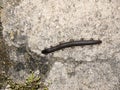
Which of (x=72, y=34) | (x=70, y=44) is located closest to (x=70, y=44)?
(x=70, y=44)

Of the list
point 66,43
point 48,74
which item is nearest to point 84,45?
point 66,43

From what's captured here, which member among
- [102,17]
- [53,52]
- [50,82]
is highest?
[102,17]

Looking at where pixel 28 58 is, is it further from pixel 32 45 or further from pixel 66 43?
pixel 66 43

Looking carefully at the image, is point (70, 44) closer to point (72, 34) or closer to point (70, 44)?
point (70, 44)

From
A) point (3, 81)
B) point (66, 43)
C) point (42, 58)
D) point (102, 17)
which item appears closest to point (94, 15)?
point (102, 17)

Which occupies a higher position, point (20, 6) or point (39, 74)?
point (20, 6)

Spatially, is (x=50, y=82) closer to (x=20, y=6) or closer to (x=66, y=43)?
(x=66, y=43)
